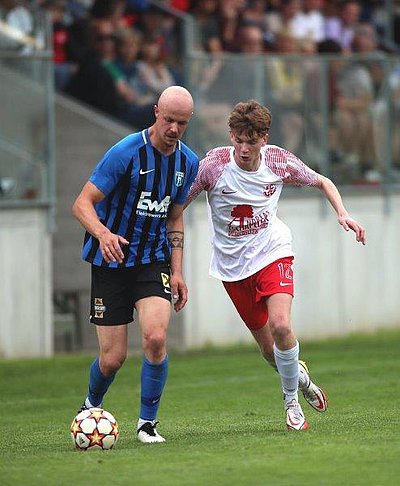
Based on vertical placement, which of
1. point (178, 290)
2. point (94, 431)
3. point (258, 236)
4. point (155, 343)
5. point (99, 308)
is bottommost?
point (94, 431)

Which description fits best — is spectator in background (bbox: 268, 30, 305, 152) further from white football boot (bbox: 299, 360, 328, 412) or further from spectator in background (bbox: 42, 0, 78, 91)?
white football boot (bbox: 299, 360, 328, 412)

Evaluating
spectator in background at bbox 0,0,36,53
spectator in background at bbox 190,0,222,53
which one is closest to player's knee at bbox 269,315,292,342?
spectator in background at bbox 0,0,36,53

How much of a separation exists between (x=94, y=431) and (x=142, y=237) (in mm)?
1330

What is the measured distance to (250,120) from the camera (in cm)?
952

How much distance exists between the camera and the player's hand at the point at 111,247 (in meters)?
9.00

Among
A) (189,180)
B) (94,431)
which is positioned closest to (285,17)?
(189,180)

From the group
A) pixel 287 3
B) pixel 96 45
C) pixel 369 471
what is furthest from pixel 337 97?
pixel 369 471

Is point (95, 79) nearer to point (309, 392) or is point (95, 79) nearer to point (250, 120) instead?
point (309, 392)

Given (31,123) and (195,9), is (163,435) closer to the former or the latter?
(31,123)

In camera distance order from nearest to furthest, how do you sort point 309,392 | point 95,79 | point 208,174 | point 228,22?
point 208,174
point 309,392
point 95,79
point 228,22

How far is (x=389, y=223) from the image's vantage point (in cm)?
2100

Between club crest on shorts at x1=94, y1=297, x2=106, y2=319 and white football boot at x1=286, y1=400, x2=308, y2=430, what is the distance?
4.81 feet

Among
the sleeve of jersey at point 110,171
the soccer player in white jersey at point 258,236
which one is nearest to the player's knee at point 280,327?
the soccer player in white jersey at point 258,236

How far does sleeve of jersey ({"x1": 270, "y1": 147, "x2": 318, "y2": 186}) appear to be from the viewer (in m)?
10.2
